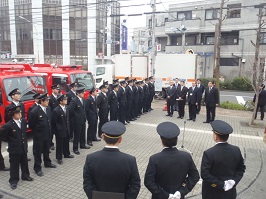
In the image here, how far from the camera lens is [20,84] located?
8.72m

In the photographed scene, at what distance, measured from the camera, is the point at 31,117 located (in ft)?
19.5

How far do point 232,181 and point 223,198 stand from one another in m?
0.31

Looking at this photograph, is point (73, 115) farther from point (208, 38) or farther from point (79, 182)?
point (208, 38)

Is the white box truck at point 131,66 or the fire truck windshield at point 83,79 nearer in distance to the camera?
the fire truck windshield at point 83,79

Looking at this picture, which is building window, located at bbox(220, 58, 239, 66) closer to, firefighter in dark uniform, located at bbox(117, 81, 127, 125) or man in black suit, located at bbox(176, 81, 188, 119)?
man in black suit, located at bbox(176, 81, 188, 119)

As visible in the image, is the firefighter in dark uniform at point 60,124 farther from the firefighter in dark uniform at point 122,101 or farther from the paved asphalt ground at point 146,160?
the firefighter in dark uniform at point 122,101

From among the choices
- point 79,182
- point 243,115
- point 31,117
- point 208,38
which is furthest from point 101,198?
point 208,38

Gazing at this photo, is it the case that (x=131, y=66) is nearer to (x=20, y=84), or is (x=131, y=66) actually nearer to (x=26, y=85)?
(x=26, y=85)

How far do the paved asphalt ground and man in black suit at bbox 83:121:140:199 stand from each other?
2.34 meters

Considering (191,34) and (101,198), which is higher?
(191,34)

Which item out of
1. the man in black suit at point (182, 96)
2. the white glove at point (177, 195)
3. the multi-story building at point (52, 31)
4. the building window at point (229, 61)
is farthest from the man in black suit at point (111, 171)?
the multi-story building at point (52, 31)

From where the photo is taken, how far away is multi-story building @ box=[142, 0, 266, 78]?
2822 cm

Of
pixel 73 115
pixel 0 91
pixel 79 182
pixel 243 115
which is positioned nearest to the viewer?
pixel 79 182

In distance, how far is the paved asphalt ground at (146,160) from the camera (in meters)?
5.26
